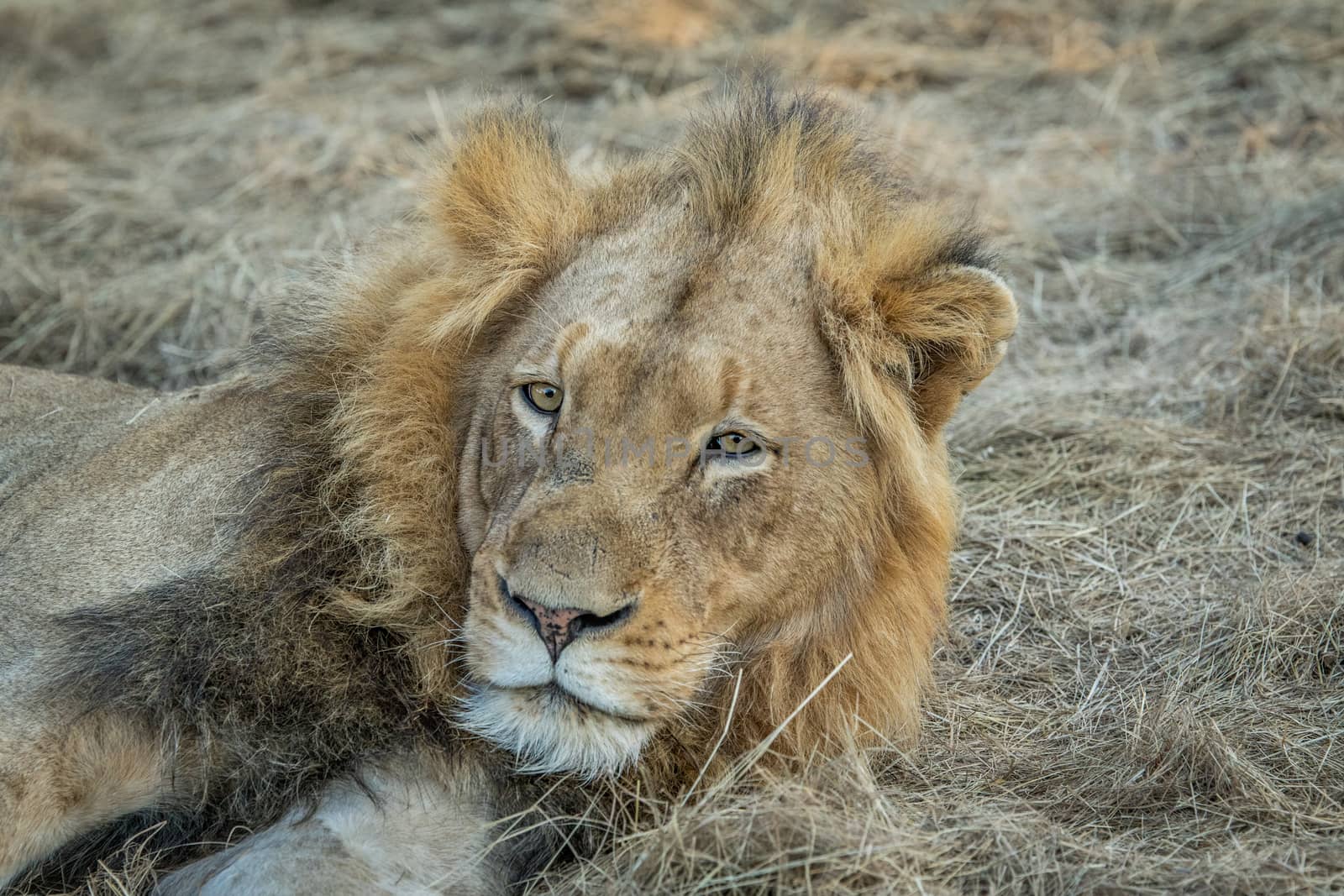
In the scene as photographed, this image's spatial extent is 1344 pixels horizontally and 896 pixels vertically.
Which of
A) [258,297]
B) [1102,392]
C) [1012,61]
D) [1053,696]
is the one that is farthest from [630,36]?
[1053,696]

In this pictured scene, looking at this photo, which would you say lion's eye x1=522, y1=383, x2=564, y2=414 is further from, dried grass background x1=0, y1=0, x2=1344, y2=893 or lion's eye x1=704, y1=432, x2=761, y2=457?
dried grass background x1=0, y1=0, x2=1344, y2=893

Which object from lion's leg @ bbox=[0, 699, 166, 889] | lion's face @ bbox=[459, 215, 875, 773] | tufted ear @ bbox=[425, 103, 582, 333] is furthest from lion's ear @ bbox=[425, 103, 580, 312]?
lion's leg @ bbox=[0, 699, 166, 889]

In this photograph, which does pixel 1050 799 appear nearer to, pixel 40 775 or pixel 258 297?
pixel 40 775

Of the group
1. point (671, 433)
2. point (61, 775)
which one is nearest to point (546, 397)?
point (671, 433)

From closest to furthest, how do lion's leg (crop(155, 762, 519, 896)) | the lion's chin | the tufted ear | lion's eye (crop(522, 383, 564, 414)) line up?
the lion's chin, lion's leg (crop(155, 762, 519, 896)), lion's eye (crop(522, 383, 564, 414)), the tufted ear

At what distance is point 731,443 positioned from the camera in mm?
2750

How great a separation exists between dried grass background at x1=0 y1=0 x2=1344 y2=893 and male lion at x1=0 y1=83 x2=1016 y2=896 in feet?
0.90

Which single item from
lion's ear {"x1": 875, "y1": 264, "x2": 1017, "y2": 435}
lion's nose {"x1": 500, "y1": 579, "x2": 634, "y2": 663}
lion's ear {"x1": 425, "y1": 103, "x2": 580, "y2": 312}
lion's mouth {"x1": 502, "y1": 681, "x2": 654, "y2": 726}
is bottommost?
lion's mouth {"x1": 502, "y1": 681, "x2": 654, "y2": 726}

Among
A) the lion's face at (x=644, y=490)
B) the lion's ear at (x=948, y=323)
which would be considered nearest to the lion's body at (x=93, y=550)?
the lion's face at (x=644, y=490)

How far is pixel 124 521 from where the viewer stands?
3.04m

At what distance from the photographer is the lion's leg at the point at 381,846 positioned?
2.72 meters

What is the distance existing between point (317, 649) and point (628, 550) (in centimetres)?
82

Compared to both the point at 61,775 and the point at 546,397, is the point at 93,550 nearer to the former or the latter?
the point at 61,775

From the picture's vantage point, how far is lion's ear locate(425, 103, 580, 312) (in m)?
3.08
